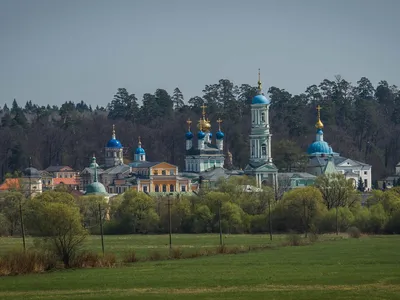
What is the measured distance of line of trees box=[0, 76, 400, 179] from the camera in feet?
572

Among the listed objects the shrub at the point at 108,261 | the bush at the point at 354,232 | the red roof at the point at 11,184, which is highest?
the red roof at the point at 11,184

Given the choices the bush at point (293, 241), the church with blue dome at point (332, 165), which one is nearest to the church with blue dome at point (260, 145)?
the church with blue dome at point (332, 165)

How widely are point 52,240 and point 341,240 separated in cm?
2237

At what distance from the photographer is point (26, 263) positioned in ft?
186

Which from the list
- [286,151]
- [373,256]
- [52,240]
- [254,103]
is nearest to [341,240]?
[373,256]

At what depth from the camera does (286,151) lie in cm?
15250

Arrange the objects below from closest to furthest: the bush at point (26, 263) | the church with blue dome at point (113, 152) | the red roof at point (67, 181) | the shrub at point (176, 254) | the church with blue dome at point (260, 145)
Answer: the bush at point (26, 263)
the shrub at point (176, 254)
the church with blue dome at point (260, 145)
the red roof at point (67, 181)
the church with blue dome at point (113, 152)

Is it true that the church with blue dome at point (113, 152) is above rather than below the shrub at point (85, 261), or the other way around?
above

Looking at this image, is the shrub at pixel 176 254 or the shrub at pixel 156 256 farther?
the shrub at pixel 176 254

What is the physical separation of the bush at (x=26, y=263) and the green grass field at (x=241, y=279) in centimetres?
88

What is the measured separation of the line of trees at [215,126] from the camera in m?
174

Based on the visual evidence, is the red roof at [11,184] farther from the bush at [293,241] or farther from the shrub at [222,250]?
the shrub at [222,250]

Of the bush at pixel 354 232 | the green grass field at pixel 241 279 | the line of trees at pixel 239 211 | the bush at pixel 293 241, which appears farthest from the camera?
the line of trees at pixel 239 211

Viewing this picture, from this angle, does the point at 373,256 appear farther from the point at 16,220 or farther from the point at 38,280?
the point at 16,220
